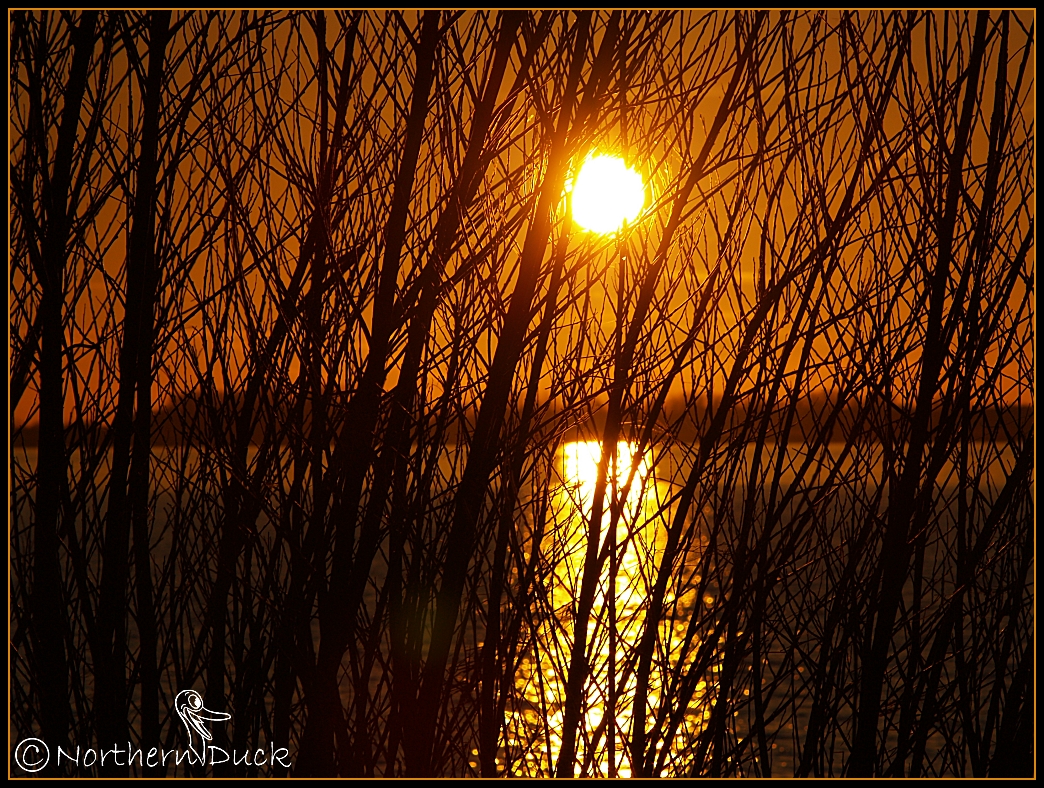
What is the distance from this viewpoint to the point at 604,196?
1.25 meters

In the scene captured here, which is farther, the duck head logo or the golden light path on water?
the duck head logo

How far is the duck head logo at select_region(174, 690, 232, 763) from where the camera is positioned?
144 cm

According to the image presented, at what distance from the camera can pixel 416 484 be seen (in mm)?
→ 1254

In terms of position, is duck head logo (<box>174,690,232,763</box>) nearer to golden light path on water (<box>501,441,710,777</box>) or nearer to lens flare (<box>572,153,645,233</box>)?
golden light path on water (<box>501,441,710,777</box>)

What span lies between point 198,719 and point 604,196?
1140 millimetres

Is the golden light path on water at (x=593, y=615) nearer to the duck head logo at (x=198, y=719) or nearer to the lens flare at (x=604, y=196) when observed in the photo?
the lens flare at (x=604, y=196)

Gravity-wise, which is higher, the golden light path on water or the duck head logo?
the golden light path on water

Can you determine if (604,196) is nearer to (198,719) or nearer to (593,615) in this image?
(593,615)

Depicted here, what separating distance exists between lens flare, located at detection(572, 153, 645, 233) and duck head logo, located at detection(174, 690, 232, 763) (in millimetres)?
1060

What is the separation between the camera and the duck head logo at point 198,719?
144cm

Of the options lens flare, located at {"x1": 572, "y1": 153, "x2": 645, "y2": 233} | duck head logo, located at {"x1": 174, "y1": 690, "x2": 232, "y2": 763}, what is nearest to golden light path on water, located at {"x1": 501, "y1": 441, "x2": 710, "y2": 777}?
lens flare, located at {"x1": 572, "y1": 153, "x2": 645, "y2": 233}

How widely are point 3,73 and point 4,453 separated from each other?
0.60 meters

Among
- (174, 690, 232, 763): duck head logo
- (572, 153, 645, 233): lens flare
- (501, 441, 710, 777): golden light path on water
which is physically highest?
(572, 153, 645, 233): lens flare


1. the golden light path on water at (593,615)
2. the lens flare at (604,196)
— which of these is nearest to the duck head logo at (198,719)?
the golden light path on water at (593,615)
